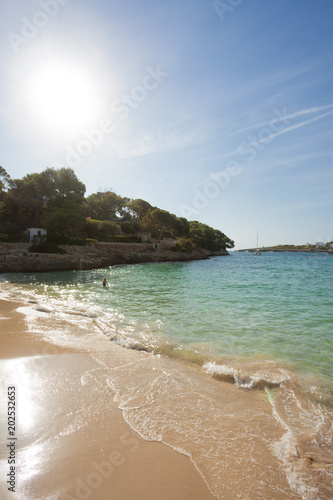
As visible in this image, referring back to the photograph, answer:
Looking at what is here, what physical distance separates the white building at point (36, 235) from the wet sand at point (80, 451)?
1607 inches

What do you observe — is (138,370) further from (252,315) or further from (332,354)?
(252,315)

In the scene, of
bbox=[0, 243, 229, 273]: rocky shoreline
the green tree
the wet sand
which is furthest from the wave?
the green tree

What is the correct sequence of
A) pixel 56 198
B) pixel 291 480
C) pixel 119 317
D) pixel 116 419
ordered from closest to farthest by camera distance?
1. pixel 291 480
2. pixel 116 419
3. pixel 119 317
4. pixel 56 198

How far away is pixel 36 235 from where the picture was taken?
1679 inches

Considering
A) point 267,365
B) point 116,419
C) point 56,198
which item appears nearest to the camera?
point 116,419

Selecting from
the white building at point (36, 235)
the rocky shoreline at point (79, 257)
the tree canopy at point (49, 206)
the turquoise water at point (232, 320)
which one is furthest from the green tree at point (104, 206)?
the turquoise water at point (232, 320)

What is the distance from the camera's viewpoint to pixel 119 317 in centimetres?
1112

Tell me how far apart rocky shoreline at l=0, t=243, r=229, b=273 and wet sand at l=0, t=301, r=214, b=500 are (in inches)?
1278

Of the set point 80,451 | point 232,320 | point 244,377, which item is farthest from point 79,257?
point 80,451

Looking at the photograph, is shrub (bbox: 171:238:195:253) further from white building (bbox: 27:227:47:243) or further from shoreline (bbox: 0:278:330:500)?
shoreline (bbox: 0:278:330:500)

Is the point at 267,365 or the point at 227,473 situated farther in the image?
the point at 267,365

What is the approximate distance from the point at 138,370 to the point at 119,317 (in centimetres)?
532

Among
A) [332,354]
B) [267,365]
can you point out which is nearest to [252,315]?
[332,354]

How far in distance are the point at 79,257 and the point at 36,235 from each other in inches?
391
